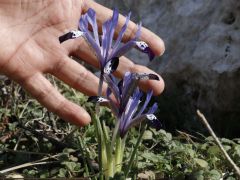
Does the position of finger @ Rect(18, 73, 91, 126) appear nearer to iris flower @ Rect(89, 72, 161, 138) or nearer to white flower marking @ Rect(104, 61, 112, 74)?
iris flower @ Rect(89, 72, 161, 138)

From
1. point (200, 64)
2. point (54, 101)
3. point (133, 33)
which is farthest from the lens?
point (200, 64)

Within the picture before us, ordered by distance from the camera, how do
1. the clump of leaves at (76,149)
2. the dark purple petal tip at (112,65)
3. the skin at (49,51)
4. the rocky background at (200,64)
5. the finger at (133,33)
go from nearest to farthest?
the dark purple petal tip at (112,65), the clump of leaves at (76,149), the skin at (49,51), the finger at (133,33), the rocky background at (200,64)

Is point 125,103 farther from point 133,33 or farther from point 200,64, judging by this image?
point 200,64

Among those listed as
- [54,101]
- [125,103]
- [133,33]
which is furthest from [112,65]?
[133,33]

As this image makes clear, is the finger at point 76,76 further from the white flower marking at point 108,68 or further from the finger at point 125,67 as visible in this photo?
the white flower marking at point 108,68

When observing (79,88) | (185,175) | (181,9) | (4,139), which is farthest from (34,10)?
(185,175)

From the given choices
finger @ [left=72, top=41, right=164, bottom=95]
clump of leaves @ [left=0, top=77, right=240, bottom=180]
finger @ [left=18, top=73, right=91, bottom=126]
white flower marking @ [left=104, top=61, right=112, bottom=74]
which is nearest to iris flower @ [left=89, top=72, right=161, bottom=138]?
white flower marking @ [left=104, top=61, right=112, bottom=74]

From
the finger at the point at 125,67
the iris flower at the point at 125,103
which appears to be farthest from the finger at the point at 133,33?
the iris flower at the point at 125,103
